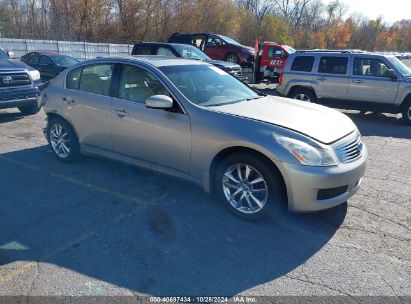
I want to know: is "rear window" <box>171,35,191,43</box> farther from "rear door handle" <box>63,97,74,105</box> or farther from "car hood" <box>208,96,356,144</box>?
"car hood" <box>208,96,356,144</box>

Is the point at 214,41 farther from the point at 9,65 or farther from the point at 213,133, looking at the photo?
the point at 213,133

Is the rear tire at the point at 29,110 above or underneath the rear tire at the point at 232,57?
underneath

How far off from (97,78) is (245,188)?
2.71 meters

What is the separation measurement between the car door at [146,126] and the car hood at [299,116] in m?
0.52

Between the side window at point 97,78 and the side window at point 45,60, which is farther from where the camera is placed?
the side window at point 45,60

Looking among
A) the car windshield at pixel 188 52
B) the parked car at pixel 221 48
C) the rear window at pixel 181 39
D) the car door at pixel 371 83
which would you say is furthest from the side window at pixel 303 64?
the rear window at pixel 181 39

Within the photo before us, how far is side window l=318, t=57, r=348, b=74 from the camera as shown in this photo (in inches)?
361

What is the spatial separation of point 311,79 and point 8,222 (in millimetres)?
8371

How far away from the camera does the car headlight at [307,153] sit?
129 inches

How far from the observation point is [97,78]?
4.86m

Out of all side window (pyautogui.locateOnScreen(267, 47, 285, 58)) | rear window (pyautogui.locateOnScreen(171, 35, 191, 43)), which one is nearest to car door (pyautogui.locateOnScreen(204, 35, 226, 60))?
rear window (pyautogui.locateOnScreen(171, 35, 191, 43))

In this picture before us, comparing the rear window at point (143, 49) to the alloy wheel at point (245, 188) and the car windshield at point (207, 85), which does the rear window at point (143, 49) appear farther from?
the alloy wheel at point (245, 188)

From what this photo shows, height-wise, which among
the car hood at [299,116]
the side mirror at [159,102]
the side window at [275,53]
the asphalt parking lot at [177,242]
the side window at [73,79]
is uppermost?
the side window at [275,53]

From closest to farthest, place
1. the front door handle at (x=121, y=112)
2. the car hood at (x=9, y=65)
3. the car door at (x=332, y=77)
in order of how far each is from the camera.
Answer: the front door handle at (x=121, y=112) < the car hood at (x=9, y=65) < the car door at (x=332, y=77)
